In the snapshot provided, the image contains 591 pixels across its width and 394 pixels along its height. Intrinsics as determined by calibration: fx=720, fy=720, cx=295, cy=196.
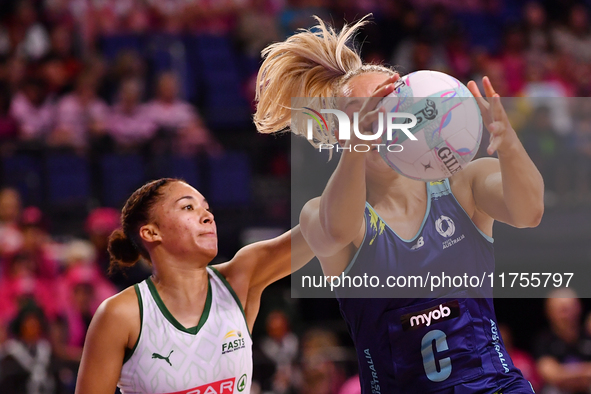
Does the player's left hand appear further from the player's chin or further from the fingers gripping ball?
the player's chin

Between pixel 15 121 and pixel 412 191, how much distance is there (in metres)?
4.99

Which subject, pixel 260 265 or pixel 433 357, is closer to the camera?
pixel 433 357

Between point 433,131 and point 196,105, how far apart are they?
5386 mm

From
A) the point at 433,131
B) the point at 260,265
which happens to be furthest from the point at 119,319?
the point at 433,131

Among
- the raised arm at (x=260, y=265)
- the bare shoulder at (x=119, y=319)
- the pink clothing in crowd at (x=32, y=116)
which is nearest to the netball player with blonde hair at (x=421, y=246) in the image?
the raised arm at (x=260, y=265)

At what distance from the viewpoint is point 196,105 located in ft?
24.6

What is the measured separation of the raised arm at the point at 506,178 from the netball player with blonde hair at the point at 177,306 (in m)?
0.87

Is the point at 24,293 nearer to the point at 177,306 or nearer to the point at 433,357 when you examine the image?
the point at 177,306

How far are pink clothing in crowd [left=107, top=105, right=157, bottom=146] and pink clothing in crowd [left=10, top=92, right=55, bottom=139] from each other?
55cm

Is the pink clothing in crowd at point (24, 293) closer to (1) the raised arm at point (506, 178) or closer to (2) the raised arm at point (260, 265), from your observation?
(2) the raised arm at point (260, 265)

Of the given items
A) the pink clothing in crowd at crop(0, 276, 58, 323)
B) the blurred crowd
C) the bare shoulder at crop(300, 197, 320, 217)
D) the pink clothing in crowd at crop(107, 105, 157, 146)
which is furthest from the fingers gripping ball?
the pink clothing in crowd at crop(107, 105, 157, 146)

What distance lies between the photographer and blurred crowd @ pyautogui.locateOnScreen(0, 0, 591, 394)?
525cm

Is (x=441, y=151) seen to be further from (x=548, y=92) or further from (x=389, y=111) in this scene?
(x=548, y=92)

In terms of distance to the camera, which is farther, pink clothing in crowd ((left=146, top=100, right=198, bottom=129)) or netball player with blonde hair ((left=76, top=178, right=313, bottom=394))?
pink clothing in crowd ((left=146, top=100, right=198, bottom=129))
